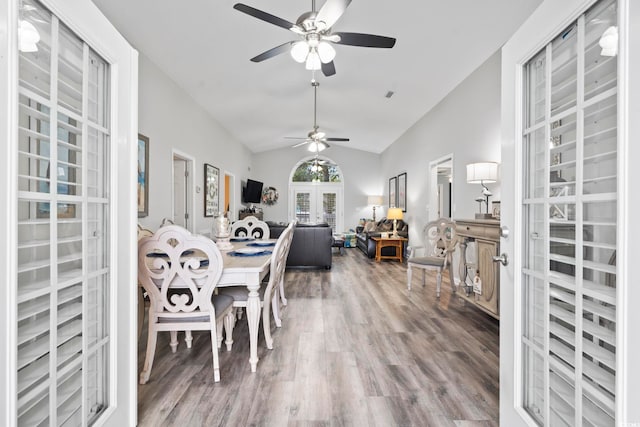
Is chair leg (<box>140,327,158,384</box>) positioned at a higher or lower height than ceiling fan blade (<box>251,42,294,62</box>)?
lower

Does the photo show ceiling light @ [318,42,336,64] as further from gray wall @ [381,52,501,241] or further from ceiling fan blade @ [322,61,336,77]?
gray wall @ [381,52,501,241]

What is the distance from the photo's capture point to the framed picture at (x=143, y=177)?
3338 millimetres

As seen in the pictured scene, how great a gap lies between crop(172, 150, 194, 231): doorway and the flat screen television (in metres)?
3.41

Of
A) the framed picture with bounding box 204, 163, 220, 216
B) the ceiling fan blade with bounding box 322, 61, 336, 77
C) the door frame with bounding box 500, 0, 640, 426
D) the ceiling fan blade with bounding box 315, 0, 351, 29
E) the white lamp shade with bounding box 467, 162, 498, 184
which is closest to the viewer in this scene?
the door frame with bounding box 500, 0, 640, 426

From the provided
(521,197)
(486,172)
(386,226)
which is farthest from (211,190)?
(521,197)

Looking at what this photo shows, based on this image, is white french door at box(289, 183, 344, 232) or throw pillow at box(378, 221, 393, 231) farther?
white french door at box(289, 183, 344, 232)

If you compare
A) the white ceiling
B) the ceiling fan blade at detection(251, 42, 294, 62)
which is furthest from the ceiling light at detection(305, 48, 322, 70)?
the white ceiling

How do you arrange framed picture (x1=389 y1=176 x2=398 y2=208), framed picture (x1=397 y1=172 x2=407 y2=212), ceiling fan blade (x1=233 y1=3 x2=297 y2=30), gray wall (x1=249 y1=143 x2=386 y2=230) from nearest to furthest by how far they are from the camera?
ceiling fan blade (x1=233 y1=3 x2=297 y2=30) → framed picture (x1=397 y1=172 x2=407 y2=212) → framed picture (x1=389 y1=176 x2=398 y2=208) → gray wall (x1=249 y1=143 x2=386 y2=230)

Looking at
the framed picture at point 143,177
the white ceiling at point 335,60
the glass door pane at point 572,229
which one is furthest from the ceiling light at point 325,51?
the framed picture at point 143,177

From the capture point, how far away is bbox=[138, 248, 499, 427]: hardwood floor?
167cm

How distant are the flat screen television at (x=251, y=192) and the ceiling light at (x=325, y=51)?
5863 millimetres

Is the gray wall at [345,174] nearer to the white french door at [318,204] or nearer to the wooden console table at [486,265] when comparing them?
the white french door at [318,204]

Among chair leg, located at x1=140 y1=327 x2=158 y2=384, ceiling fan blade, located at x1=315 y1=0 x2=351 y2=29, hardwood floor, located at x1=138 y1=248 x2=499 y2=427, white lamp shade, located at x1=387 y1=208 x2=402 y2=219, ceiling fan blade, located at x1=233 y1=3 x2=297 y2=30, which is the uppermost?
ceiling fan blade, located at x1=233 y1=3 x2=297 y2=30

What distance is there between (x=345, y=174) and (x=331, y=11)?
7.89m
